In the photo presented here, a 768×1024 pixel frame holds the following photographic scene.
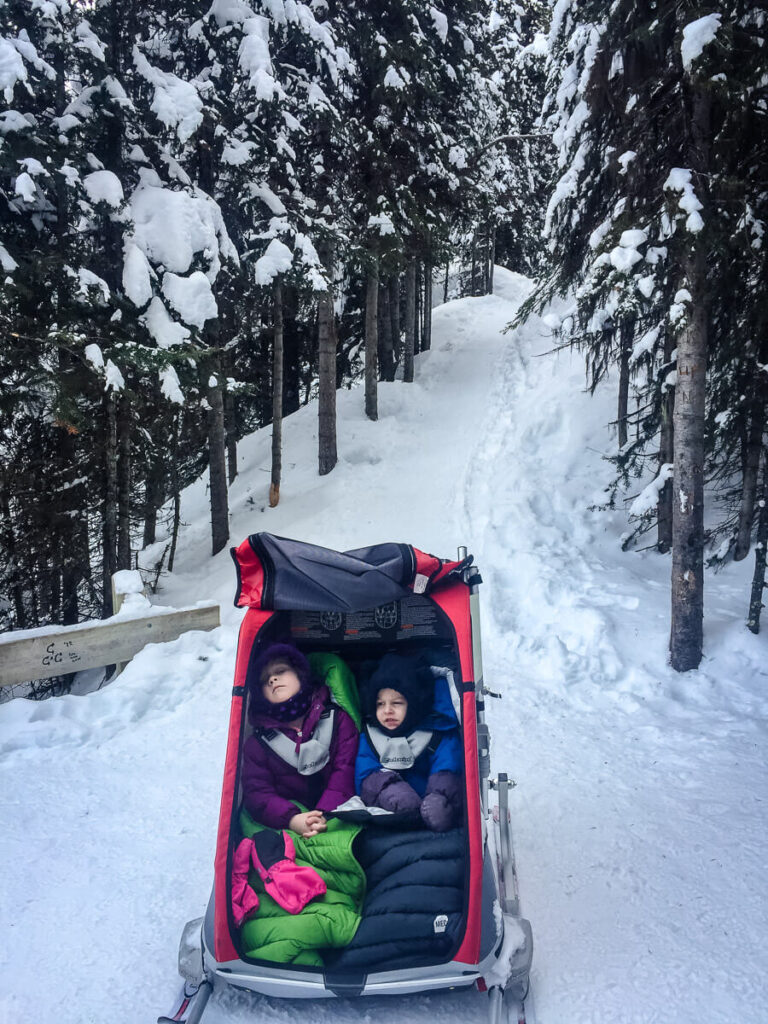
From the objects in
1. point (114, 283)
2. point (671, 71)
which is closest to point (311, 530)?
point (114, 283)

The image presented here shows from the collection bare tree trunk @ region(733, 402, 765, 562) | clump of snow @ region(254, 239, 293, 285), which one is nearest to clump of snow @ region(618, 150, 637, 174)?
bare tree trunk @ region(733, 402, 765, 562)

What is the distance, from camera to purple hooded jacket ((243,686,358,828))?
3.42 metres

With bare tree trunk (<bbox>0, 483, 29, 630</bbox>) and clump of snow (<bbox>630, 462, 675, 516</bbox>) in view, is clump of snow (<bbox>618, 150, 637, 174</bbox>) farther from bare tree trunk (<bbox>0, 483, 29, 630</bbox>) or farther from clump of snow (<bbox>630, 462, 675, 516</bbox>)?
bare tree trunk (<bbox>0, 483, 29, 630</bbox>)

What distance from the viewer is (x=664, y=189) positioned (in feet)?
19.5

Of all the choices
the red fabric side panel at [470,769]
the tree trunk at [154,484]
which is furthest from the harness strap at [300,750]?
the tree trunk at [154,484]

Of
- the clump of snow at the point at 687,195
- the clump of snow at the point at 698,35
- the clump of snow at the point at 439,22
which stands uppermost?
the clump of snow at the point at 439,22

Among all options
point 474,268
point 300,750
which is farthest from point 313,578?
point 474,268

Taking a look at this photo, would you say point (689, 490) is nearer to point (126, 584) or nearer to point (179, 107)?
point (126, 584)

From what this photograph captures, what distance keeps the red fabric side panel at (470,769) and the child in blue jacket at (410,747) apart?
24 centimetres

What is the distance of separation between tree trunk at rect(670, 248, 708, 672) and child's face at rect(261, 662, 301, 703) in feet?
14.2

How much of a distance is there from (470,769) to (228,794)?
1.17 m

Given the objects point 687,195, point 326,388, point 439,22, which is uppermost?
point 439,22

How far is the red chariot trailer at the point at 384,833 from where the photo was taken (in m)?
2.87

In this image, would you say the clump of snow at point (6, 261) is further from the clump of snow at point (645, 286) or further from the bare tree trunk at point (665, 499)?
the bare tree trunk at point (665, 499)
